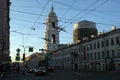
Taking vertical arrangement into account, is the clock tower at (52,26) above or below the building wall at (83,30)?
below

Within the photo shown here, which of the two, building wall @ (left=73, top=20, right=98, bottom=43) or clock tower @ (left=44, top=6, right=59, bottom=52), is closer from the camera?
clock tower @ (left=44, top=6, right=59, bottom=52)

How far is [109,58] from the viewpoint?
64.4m

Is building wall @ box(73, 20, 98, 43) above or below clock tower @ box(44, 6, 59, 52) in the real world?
above

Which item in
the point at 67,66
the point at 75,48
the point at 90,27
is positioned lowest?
the point at 67,66

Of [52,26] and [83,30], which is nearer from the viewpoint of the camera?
[52,26]

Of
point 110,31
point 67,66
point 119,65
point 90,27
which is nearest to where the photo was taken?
point 119,65

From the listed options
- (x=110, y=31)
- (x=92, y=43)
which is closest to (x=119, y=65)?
(x=110, y=31)

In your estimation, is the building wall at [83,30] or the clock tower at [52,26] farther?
the building wall at [83,30]

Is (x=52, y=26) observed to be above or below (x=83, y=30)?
below

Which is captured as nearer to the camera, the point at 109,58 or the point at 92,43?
the point at 109,58

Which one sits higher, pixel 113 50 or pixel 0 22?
pixel 0 22

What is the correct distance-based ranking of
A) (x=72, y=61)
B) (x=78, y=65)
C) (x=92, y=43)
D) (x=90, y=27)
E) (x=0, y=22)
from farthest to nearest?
(x=90, y=27) → (x=72, y=61) → (x=78, y=65) → (x=92, y=43) → (x=0, y=22)

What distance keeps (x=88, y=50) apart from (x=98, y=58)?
A: 8318 mm

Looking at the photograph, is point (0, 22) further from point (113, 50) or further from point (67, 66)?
point (67, 66)
